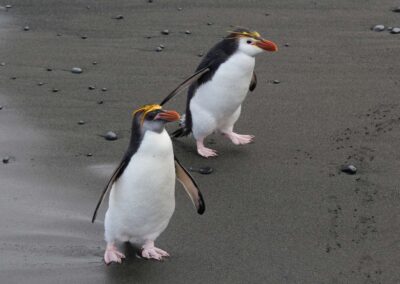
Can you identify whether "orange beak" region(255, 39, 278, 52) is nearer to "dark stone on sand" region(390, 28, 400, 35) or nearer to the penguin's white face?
the penguin's white face

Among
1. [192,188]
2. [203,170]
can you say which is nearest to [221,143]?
[203,170]

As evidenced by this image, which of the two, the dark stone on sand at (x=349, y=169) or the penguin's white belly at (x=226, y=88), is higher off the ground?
the penguin's white belly at (x=226, y=88)

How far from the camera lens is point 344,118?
15.4ft

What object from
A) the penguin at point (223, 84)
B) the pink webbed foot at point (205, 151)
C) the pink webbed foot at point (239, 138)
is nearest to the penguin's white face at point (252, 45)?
the penguin at point (223, 84)

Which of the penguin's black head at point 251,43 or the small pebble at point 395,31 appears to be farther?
the small pebble at point 395,31

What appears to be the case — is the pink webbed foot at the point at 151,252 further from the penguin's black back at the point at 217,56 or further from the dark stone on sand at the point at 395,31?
the dark stone on sand at the point at 395,31

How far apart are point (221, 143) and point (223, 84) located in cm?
56

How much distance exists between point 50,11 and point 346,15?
3.10 m

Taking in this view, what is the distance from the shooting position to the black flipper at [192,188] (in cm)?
312

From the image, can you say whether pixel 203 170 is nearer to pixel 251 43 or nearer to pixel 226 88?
pixel 226 88

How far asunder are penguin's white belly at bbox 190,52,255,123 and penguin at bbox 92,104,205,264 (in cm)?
117

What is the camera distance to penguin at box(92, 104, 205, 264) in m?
2.93

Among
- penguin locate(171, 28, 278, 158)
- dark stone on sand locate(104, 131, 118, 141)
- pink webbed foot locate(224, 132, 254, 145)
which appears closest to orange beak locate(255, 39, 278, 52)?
penguin locate(171, 28, 278, 158)

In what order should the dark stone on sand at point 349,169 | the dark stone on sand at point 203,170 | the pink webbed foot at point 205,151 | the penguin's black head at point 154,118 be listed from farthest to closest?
1. the pink webbed foot at point 205,151
2. the dark stone on sand at point 203,170
3. the dark stone on sand at point 349,169
4. the penguin's black head at point 154,118
